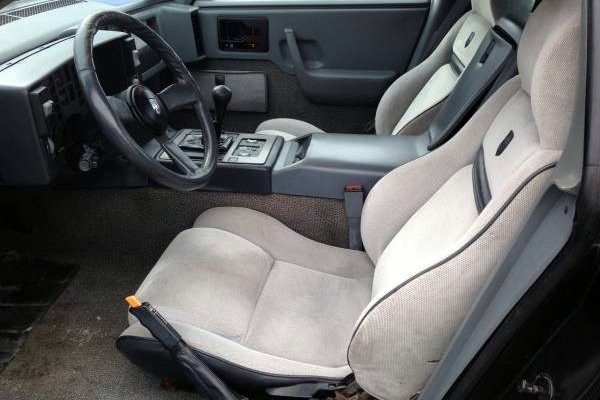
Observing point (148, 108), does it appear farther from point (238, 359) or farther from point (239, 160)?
point (238, 359)

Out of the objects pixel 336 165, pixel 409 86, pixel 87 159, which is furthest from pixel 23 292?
pixel 409 86

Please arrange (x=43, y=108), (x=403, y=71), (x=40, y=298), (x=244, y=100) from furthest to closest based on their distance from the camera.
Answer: (x=244, y=100) → (x=403, y=71) → (x=40, y=298) → (x=43, y=108)

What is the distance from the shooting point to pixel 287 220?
4.64 ft

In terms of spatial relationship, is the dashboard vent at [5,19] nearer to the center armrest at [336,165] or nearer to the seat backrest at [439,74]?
the center armrest at [336,165]

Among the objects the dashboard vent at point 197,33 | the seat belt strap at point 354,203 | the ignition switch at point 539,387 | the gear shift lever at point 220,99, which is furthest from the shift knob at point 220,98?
the ignition switch at point 539,387

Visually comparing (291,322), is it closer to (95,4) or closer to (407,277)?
(407,277)

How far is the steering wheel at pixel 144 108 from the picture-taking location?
3.30ft

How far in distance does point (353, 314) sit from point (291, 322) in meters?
0.14

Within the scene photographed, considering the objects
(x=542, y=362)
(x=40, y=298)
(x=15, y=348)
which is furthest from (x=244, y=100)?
(x=542, y=362)

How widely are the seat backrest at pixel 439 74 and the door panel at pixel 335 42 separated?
0.29 metres

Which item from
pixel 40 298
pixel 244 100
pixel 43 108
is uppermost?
pixel 43 108

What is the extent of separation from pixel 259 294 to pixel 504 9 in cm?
104

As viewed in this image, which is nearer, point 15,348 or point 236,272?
point 236,272

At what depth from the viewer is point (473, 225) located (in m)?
0.79
